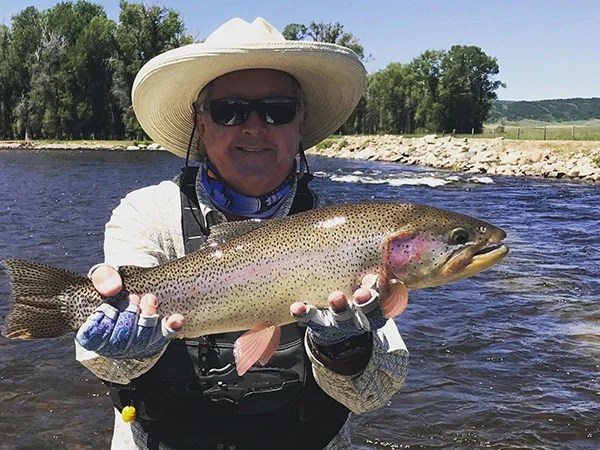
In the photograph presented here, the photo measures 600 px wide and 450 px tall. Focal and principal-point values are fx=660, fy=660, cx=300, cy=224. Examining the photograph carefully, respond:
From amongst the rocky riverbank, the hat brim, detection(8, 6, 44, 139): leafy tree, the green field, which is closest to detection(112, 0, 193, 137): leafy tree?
detection(8, 6, 44, 139): leafy tree

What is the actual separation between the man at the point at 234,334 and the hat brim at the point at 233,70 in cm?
1

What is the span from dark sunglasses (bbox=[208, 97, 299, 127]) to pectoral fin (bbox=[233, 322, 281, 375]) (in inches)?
37.9

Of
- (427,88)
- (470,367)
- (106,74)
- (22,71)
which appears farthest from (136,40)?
(470,367)

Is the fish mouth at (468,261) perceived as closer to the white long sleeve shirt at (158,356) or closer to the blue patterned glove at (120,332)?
the white long sleeve shirt at (158,356)

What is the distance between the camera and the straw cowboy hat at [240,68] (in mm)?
3027

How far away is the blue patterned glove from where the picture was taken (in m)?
2.33

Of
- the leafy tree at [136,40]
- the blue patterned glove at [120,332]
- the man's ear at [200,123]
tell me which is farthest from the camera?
the leafy tree at [136,40]

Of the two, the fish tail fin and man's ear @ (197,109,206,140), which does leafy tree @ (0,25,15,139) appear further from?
the fish tail fin

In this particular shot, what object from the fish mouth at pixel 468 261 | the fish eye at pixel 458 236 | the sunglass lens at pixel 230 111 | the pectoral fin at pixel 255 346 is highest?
the sunglass lens at pixel 230 111

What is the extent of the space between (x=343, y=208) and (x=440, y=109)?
80137mm

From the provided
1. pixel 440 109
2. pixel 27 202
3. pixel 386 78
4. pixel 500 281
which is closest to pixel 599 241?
pixel 500 281

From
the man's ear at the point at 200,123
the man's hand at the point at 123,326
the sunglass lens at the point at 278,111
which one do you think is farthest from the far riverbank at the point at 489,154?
the man's hand at the point at 123,326

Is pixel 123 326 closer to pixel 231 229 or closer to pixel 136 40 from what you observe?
pixel 231 229

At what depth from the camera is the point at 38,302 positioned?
2500mm
